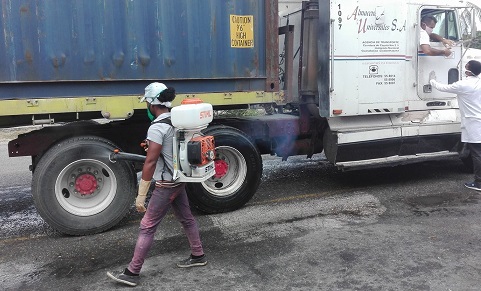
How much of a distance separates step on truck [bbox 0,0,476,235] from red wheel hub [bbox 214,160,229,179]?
1cm

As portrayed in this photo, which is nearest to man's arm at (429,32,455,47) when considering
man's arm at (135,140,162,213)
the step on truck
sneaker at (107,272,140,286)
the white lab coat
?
the step on truck

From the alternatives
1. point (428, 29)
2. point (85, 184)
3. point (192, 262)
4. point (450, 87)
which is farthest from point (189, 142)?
point (428, 29)

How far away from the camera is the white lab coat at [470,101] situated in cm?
622

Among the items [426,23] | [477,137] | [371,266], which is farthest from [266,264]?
[426,23]

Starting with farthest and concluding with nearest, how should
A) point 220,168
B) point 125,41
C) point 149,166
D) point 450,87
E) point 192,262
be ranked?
1. point 450,87
2. point 220,168
3. point 125,41
4. point 192,262
5. point 149,166

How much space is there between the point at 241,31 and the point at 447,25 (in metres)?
3.31

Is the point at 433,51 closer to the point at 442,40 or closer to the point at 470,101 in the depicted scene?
the point at 442,40

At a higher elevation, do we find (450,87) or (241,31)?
(241,31)

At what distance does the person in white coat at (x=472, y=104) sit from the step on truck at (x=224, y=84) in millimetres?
291

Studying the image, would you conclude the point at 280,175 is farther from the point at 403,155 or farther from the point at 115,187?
the point at 115,187

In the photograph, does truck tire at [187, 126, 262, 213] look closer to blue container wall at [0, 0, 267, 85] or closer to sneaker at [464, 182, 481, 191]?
blue container wall at [0, 0, 267, 85]

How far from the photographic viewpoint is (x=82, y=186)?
4.88 meters

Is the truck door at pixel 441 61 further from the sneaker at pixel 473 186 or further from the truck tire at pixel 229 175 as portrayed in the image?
the truck tire at pixel 229 175

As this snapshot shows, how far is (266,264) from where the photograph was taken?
4012 millimetres
